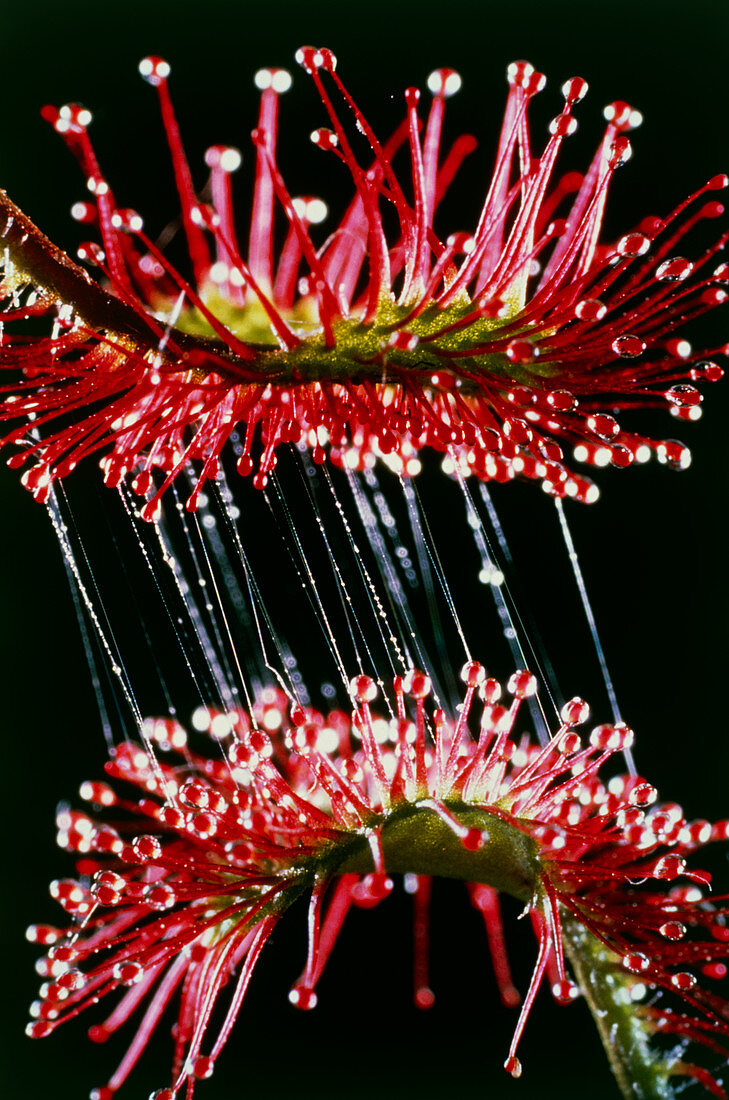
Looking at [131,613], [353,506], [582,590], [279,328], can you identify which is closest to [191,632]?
[131,613]

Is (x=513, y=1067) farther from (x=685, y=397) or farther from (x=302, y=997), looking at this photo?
(x=685, y=397)

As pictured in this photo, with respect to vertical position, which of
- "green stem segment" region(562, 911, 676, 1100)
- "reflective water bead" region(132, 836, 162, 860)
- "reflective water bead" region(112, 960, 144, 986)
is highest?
"reflective water bead" region(132, 836, 162, 860)

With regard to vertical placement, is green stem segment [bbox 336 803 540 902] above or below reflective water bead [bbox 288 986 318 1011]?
above

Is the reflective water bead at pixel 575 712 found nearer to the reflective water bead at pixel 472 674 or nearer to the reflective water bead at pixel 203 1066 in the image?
the reflective water bead at pixel 472 674

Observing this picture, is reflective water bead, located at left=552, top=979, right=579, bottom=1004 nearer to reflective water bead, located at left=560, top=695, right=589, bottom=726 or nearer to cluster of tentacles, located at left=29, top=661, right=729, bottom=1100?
cluster of tentacles, located at left=29, top=661, right=729, bottom=1100

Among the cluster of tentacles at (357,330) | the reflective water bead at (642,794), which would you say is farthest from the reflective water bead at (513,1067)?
the cluster of tentacles at (357,330)

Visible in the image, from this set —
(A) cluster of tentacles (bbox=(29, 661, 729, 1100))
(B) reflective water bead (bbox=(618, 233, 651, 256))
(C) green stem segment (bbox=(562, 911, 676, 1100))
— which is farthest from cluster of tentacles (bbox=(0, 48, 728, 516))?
(C) green stem segment (bbox=(562, 911, 676, 1100))

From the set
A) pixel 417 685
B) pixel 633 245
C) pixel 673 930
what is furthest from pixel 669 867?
pixel 633 245

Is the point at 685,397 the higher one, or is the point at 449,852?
the point at 685,397
